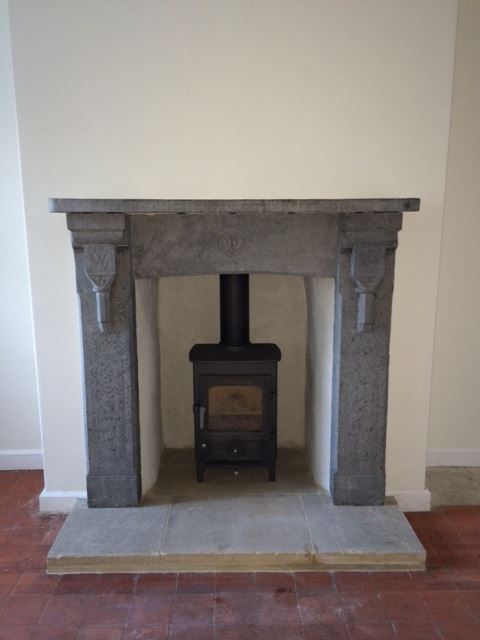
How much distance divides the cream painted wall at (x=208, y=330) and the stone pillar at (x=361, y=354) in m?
0.72

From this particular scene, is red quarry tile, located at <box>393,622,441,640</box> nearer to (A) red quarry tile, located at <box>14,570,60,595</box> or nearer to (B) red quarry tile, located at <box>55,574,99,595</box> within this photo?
(B) red quarry tile, located at <box>55,574,99,595</box>

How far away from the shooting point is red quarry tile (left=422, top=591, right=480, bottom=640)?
2.11m

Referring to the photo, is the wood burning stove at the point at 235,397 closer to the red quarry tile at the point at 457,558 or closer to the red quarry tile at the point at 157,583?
the red quarry tile at the point at 157,583

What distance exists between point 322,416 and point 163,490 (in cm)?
98

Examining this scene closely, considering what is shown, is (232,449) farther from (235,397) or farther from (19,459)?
(19,459)

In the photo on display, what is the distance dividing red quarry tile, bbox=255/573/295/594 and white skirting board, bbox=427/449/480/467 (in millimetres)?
1276

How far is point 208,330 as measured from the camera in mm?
3465

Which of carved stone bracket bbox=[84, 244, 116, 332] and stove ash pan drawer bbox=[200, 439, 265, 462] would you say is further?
stove ash pan drawer bbox=[200, 439, 265, 462]

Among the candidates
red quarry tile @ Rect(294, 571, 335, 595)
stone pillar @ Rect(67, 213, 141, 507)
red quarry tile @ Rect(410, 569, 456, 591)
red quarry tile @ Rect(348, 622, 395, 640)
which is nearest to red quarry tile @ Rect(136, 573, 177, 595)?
stone pillar @ Rect(67, 213, 141, 507)

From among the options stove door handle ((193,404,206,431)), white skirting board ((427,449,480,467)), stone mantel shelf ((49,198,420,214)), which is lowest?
white skirting board ((427,449,480,467))

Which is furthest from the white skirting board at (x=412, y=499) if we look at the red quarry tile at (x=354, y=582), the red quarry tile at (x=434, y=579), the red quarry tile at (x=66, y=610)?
the red quarry tile at (x=66, y=610)

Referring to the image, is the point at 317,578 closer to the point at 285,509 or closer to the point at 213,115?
the point at 285,509

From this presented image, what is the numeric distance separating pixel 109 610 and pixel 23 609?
0.36 meters

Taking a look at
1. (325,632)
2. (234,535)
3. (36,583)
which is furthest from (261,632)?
(36,583)
